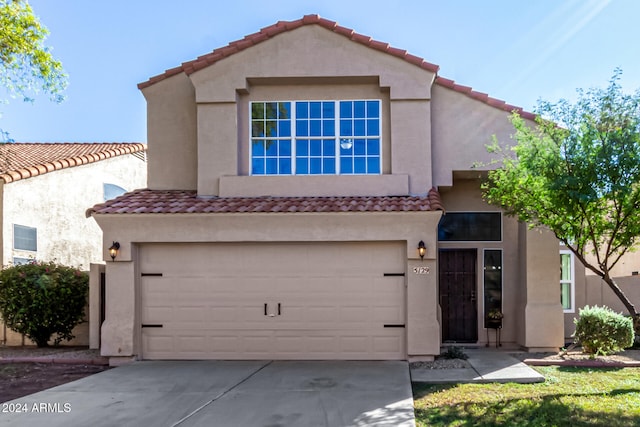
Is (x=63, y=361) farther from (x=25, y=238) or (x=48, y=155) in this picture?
(x=48, y=155)

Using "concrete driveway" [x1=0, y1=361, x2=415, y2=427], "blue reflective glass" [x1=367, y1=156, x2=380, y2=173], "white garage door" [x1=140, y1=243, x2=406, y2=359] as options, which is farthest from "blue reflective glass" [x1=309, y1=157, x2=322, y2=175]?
"concrete driveway" [x1=0, y1=361, x2=415, y2=427]

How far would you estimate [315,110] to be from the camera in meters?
13.2

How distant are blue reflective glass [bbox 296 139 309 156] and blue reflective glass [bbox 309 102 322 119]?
1.91ft

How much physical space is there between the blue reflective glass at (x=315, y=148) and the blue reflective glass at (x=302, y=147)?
0.29 feet

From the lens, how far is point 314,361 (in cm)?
1184

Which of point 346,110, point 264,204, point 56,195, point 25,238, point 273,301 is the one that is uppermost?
point 346,110

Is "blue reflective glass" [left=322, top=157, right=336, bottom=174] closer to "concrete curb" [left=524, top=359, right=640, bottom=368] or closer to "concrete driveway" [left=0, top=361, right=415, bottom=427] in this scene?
"concrete driveway" [left=0, top=361, right=415, bottom=427]

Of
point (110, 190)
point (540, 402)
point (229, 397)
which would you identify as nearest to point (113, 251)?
point (229, 397)

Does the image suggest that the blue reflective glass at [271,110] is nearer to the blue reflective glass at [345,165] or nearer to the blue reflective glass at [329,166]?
the blue reflective glass at [329,166]

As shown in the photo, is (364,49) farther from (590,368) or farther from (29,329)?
(29,329)

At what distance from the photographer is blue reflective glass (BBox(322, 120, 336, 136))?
13125 millimetres

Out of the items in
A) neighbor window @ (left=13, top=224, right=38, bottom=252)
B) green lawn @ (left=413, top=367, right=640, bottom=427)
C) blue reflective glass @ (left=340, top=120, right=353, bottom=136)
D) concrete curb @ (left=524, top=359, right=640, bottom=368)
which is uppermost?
blue reflective glass @ (left=340, top=120, right=353, bottom=136)

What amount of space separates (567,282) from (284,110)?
7779 mm

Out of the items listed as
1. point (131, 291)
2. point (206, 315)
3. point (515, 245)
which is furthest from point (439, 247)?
point (131, 291)
